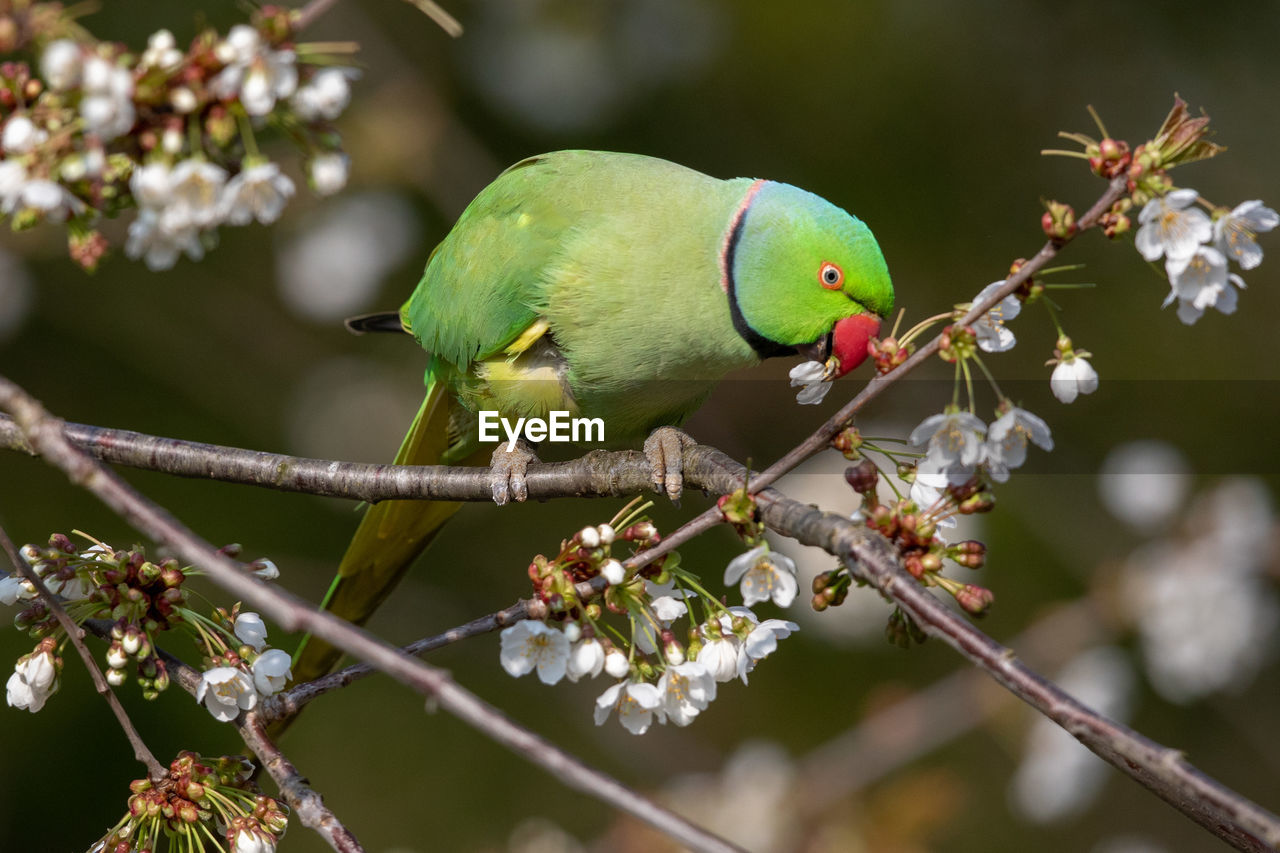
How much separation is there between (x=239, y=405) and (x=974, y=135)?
155 inches

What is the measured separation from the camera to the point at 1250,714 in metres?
4.90

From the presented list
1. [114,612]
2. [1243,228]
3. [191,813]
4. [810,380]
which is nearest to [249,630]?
[114,612]

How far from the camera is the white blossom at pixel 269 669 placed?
1880 mm

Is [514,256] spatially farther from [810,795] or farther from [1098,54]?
[1098,54]

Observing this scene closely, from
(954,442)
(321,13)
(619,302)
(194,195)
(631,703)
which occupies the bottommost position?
(631,703)

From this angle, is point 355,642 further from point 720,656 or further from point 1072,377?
point 1072,377

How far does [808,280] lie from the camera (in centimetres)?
262

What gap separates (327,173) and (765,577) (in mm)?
1001

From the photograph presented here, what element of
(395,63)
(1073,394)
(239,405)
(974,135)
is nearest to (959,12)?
(974,135)

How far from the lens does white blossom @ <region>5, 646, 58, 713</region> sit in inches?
70.5

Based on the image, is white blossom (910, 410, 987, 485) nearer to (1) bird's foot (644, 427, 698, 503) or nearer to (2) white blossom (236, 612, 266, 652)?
(1) bird's foot (644, 427, 698, 503)

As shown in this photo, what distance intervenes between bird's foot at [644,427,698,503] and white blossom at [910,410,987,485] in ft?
Result: 2.16

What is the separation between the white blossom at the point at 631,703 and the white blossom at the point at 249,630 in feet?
1.96

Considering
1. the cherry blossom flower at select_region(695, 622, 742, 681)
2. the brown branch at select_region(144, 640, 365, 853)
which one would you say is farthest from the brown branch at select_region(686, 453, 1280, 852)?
the brown branch at select_region(144, 640, 365, 853)
